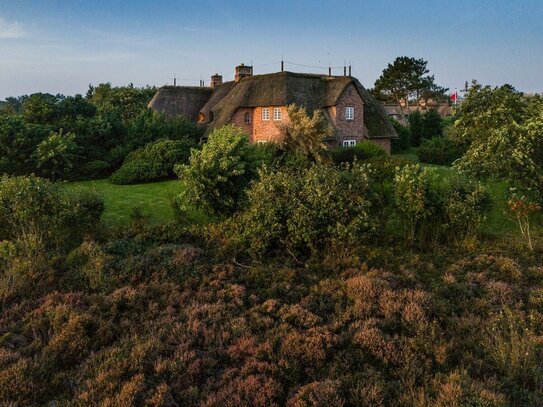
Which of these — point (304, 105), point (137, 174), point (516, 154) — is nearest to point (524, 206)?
point (516, 154)

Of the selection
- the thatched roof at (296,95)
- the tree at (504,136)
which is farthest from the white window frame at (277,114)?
the tree at (504,136)

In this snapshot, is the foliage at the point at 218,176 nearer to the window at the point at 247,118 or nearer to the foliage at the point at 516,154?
the foliage at the point at 516,154

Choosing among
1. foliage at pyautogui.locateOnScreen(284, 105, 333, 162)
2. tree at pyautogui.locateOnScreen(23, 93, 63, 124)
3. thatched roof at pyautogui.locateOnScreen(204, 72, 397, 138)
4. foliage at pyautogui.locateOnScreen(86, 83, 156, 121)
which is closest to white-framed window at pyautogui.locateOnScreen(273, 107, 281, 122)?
thatched roof at pyautogui.locateOnScreen(204, 72, 397, 138)

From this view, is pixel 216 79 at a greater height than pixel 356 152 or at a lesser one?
greater

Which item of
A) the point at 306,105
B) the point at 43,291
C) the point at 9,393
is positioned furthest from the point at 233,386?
the point at 306,105

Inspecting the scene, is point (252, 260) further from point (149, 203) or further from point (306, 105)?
point (306, 105)

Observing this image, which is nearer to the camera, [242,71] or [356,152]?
[356,152]

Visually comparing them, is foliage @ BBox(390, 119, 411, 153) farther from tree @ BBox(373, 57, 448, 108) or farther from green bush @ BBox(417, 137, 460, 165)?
tree @ BBox(373, 57, 448, 108)

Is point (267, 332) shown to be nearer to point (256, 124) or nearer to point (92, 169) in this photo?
point (92, 169)
